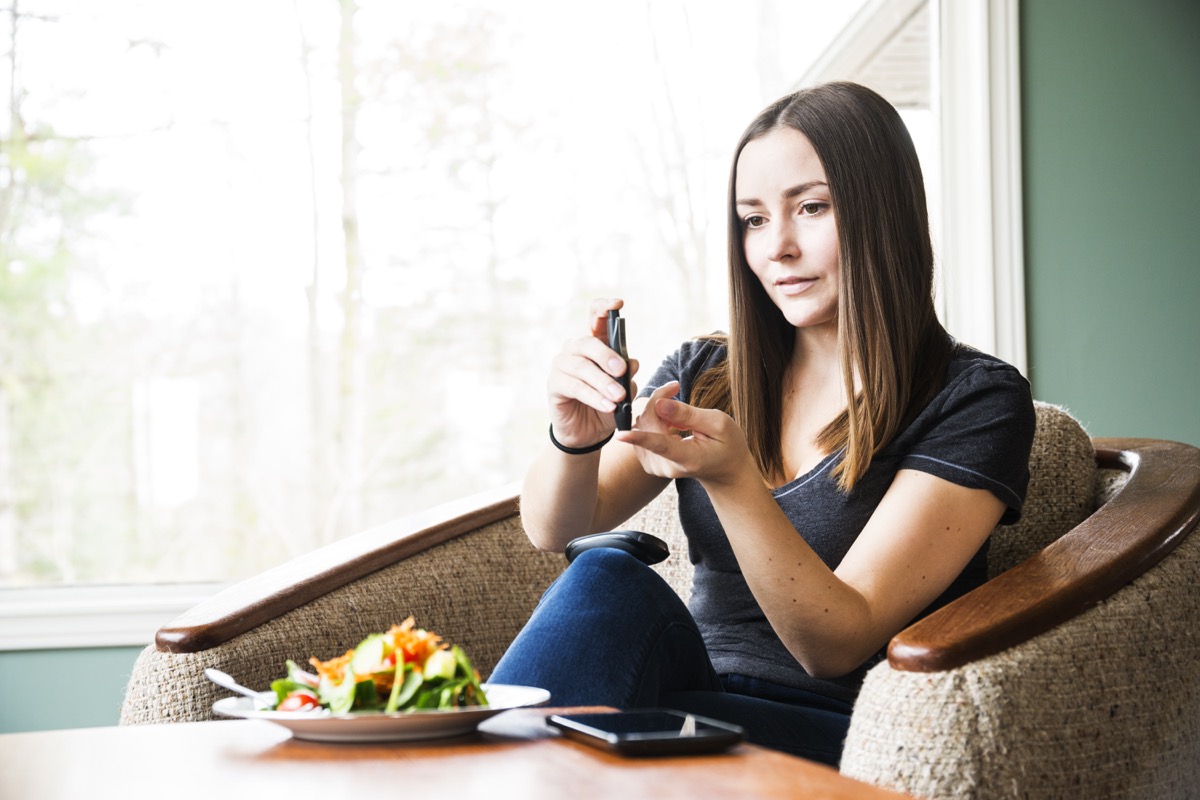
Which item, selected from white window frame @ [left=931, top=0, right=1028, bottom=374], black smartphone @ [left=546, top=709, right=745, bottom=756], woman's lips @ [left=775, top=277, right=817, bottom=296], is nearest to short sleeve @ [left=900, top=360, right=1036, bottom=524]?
woman's lips @ [left=775, top=277, right=817, bottom=296]

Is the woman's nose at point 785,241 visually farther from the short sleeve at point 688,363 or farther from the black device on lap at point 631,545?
the black device on lap at point 631,545

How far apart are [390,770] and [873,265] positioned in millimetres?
904

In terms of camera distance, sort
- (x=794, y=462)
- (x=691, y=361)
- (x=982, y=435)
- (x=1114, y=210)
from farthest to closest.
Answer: (x=1114, y=210) → (x=691, y=361) → (x=794, y=462) → (x=982, y=435)

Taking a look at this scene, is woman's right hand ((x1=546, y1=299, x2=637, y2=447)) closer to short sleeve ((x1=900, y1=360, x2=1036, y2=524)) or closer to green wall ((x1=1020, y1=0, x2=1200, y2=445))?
short sleeve ((x1=900, y1=360, x2=1036, y2=524))

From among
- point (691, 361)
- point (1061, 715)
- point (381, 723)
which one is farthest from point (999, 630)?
point (691, 361)

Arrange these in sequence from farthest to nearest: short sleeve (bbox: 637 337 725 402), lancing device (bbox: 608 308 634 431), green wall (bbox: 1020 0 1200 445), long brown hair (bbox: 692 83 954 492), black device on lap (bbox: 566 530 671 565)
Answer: green wall (bbox: 1020 0 1200 445), short sleeve (bbox: 637 337 725 402), long brown hair (bbox: 692 83 954 492), black device on lap (bbox: 566 530 671 565), lancing device (bbox: 608 308 634 431)

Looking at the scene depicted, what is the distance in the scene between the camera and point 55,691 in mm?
2246

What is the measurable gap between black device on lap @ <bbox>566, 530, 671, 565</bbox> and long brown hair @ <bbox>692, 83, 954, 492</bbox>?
0.25 m

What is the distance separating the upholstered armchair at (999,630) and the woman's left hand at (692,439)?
0.81 ft

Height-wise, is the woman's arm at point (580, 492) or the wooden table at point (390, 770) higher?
the woman's arm at point (580, 492)

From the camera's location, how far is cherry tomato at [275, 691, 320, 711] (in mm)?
845

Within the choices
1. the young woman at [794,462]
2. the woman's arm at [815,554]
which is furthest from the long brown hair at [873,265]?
the woman's arm at [815,554]

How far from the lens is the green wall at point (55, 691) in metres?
2.24

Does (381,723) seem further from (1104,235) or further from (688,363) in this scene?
(1104,235)
